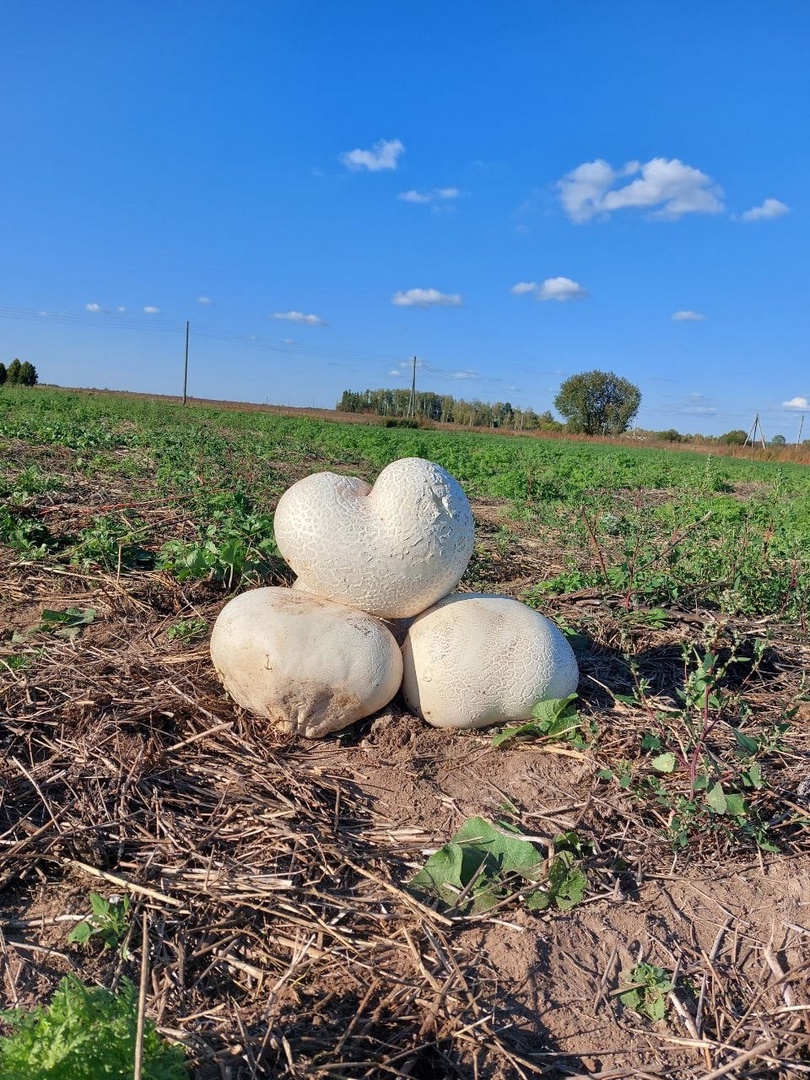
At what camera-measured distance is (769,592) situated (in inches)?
211

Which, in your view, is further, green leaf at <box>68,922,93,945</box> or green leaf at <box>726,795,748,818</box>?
green leaf at <box>726,795,748,818</box>

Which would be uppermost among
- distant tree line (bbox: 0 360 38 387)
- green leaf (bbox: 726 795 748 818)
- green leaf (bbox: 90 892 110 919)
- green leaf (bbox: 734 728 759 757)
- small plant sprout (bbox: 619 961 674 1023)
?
distant tree line (bbox: 0 360 38 387)

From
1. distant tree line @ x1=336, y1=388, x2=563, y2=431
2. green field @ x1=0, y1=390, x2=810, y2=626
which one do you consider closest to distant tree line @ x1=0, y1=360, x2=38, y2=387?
distant tree line @ x1=336, y1=388, x2=563, y2=431

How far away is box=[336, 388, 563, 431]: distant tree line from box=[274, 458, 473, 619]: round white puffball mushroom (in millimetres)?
77911

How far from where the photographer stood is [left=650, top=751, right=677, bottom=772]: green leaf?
298 centimetres

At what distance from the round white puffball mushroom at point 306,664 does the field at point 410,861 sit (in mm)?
146

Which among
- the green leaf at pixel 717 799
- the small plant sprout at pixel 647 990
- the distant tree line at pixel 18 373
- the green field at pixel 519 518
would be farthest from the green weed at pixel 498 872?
the distant tree line at pixel 18 373

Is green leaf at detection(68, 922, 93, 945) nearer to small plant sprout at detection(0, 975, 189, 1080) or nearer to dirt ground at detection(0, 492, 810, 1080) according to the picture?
dirt ground at detection(0, 492, 810, 1080)

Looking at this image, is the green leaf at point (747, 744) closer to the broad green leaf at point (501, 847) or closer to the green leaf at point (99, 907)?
the broad green leaf at point (501, 847)

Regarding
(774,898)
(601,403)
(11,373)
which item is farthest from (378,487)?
(601,403)

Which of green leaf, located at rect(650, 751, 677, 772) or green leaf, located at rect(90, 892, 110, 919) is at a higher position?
green leaf, located at rect(650, 751, 677, 772)

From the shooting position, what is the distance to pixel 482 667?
3307 mm

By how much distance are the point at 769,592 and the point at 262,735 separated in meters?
3.92

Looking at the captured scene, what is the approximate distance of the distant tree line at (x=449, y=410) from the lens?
82.6 m
